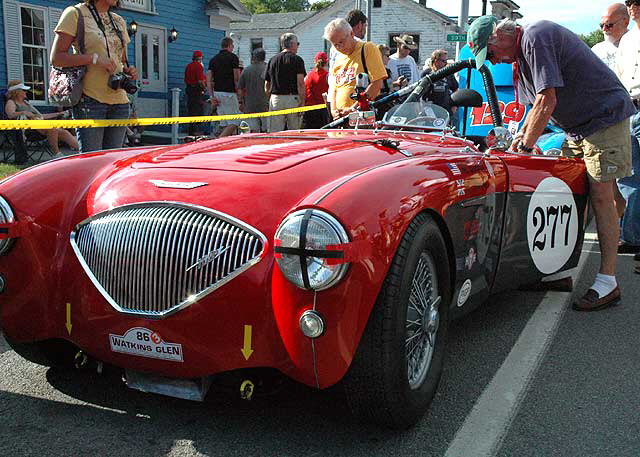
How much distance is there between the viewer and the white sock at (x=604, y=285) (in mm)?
4289

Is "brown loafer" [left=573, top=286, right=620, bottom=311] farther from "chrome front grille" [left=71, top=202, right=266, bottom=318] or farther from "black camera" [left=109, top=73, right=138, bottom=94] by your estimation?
"black camera" [left=109, top=73, right=138, bottom=94]

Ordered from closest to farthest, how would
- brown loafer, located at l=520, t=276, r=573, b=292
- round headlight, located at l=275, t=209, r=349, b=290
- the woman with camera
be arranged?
1. round headlight, located at l=275, t=209, r=349, b=290
2. brown loafer, located at l=520, t=276, r=573, b=292
3. the woman with camera

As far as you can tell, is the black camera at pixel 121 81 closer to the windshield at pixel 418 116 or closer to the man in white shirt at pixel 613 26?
the windshield at pixel 418 116

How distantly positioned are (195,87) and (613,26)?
10.6 m

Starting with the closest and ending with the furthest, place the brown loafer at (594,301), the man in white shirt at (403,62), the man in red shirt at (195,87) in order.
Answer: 1. the brown loafer at (594,301)
2. the man in white shirt at (403,62)
3. the man in red shirt at (195,87)

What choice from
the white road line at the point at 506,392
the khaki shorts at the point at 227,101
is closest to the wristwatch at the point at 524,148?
the white road line at the point at 506,392

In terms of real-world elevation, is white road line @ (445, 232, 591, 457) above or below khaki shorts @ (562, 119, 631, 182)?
below

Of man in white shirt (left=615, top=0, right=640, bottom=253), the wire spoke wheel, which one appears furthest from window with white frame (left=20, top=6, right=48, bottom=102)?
the wire spoke wheel

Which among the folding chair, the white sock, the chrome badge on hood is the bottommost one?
the white sock

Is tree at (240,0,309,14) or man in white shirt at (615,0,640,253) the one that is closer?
man in white shirt at (615,0,640,253)

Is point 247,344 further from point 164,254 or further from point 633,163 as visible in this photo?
point 633,163

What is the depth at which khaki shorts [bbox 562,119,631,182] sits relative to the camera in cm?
427

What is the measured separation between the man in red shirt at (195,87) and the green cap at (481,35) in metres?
11.9

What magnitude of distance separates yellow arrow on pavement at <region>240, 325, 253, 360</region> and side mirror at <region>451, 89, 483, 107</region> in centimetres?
219
